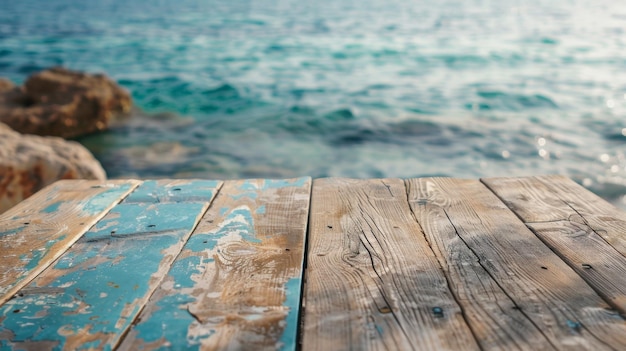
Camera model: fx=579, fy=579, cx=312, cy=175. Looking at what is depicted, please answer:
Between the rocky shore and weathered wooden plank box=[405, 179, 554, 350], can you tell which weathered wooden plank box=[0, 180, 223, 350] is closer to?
weathered wooden plank box=[405, 179, 554, 350]

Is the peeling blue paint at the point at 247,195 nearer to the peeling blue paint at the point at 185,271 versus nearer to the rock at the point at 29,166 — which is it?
the peeling blue paint at the point at 185,271

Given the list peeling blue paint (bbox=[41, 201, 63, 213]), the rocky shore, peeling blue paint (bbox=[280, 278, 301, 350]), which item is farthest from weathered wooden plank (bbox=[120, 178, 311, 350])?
the rocky shore

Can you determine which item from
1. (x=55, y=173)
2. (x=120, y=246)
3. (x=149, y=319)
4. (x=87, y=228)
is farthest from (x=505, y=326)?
(x=55, y=173)

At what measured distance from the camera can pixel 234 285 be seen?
1.54 m

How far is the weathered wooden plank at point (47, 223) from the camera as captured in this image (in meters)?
1.66

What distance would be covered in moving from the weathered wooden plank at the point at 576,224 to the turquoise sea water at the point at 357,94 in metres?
3.82

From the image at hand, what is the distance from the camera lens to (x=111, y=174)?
20.7 ft

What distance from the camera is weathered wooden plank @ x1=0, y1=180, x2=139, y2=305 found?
1.66 metres

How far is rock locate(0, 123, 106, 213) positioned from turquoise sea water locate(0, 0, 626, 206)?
6.34ft

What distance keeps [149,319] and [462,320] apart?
0.74 metres

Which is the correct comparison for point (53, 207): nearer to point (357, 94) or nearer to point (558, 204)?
point (558, 204)

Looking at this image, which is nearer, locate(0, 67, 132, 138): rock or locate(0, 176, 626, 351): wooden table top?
locate(0, 176, 626, 351): wooden table top

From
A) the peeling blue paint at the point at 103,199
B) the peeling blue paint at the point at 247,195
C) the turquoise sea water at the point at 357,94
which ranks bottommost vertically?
the turquoise sea water at the point at 357,94

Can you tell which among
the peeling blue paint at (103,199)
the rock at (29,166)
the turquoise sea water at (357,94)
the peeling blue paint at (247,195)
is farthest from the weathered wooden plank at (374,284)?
the turquoise sea water at (357,94)
